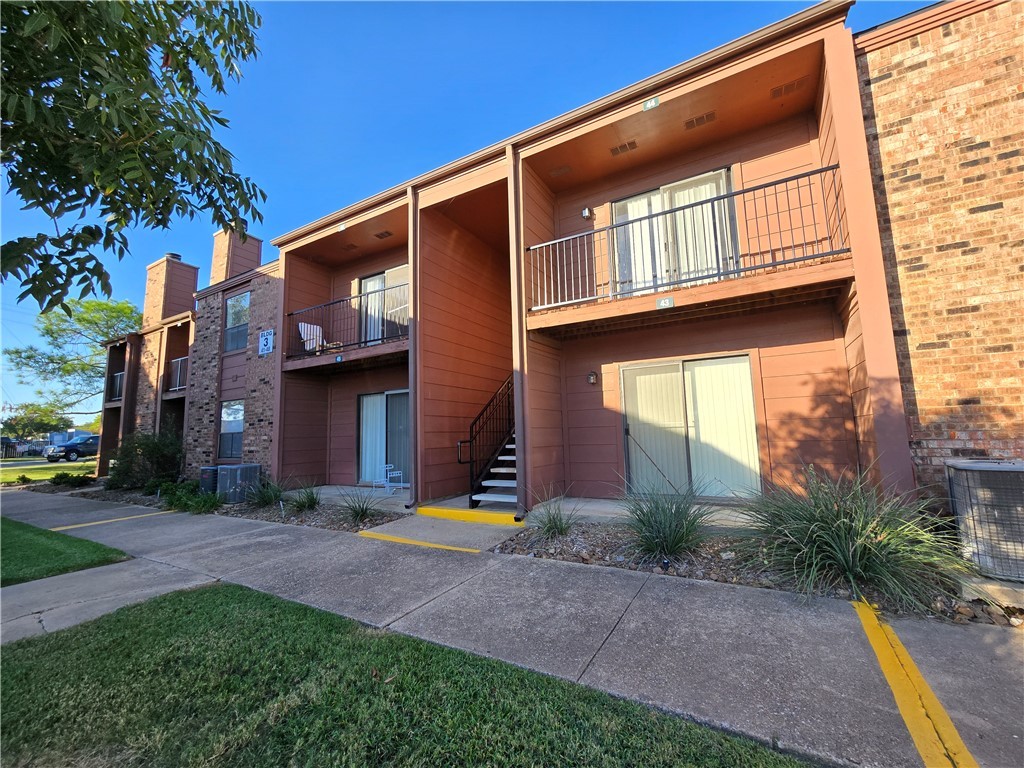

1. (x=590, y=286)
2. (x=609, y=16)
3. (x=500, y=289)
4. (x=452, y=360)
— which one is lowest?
(x=452, y=360)

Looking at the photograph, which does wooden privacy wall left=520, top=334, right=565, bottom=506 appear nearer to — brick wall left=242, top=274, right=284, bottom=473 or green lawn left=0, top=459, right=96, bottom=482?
brick wall left=242, top=274, right=284, bottom=473

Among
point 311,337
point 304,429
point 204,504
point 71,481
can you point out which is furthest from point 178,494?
point 71,481

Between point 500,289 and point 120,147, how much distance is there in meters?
8.18

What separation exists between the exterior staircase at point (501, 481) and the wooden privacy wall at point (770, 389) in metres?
1.05

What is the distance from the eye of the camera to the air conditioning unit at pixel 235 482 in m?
9.41

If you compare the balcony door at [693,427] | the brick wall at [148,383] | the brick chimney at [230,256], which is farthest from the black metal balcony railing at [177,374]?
the balcony door at [693,427]

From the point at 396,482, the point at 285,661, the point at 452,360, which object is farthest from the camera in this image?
the point at 396,482

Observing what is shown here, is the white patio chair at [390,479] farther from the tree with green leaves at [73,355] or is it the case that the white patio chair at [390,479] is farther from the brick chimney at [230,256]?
the tree with green leaves at [73,355]

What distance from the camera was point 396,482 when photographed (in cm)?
986

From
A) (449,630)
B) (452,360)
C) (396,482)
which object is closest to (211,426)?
(396,482)

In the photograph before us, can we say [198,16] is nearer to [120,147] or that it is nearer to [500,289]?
[120,147]

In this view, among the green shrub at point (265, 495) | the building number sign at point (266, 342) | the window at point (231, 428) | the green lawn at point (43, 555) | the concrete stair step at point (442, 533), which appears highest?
the building number sign at point (266, 342)

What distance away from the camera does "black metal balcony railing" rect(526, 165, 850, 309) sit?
577cm

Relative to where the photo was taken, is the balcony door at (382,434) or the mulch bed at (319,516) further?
the balcony door at (382,434)
